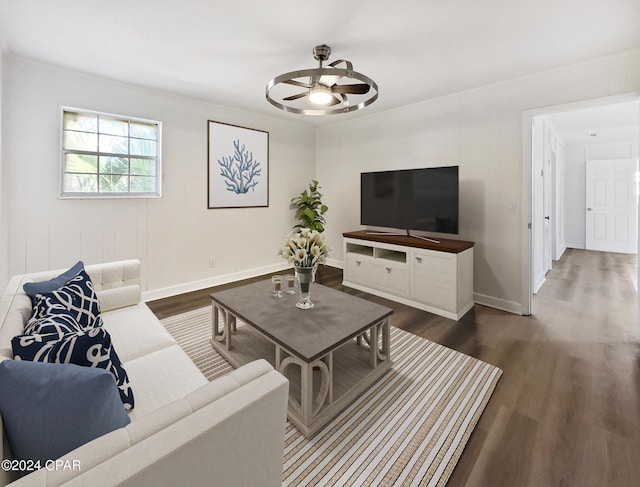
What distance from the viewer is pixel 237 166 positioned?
447 cm

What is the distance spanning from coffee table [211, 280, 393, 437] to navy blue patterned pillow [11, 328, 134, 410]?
0.89m

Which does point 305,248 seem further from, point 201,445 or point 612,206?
point 612,206

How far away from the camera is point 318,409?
68.8 inches

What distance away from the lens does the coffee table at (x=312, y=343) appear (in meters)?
1.74

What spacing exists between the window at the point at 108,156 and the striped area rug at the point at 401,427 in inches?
85.2

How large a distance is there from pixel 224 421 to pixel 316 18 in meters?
2.48

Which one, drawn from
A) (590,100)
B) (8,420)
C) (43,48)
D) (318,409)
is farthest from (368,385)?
(43,48)

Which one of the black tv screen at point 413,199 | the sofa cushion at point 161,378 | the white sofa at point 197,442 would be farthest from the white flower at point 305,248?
the black tv screen at point 413,199

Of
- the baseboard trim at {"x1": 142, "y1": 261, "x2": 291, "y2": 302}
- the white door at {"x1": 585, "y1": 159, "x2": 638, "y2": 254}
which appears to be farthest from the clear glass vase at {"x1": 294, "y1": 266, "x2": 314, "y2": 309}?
the white door at {"x1": 585, "y1": 159, "x2": 638, "y2": 254}

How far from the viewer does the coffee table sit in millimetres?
1739

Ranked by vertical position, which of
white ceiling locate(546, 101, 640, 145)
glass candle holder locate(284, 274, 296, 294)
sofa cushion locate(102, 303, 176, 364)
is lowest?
sofa cushion locate(102, 303, 176, 364)

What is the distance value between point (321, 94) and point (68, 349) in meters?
2.32

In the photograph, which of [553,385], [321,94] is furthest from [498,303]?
[321,94]

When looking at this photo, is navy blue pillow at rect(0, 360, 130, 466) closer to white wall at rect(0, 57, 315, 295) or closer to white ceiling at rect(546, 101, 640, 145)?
white wall at rect(0, 57, 315, 295)
